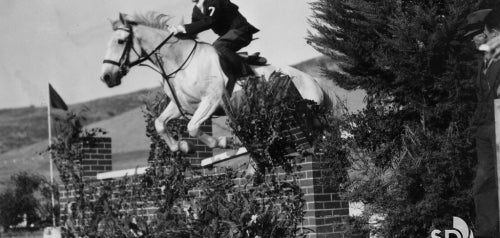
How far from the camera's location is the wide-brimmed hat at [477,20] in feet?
20.1

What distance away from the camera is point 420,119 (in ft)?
22.6

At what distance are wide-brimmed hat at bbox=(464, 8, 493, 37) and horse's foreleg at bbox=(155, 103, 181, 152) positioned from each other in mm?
2793

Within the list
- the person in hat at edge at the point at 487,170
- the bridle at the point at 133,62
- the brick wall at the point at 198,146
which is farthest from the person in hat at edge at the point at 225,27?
the person in hat at edge at the point at 487,170

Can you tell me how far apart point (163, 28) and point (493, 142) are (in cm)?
364

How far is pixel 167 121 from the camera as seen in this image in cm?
776

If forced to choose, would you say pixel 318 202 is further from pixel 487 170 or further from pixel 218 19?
pixel 487 170

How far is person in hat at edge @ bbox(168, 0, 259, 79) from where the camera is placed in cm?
736

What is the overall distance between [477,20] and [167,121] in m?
3.03

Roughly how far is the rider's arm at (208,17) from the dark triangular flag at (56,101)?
3.77m

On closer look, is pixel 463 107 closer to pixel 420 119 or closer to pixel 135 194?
pixel 420 119

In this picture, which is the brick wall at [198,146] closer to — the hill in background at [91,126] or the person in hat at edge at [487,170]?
the person in hat at edge at [487,170]

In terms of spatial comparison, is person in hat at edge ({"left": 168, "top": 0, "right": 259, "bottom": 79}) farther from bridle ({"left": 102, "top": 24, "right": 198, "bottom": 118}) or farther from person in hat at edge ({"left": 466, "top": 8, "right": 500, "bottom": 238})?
person in hat at edge ({"left": 466, "top": 8, "right": 500, "bottom": 238})

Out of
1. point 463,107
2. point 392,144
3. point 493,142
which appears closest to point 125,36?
point 392,144

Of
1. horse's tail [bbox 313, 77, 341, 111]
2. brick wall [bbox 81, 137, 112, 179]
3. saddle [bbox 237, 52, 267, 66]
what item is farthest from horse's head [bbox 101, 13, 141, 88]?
brick wall [bbox 81, 137, 112, 179]
